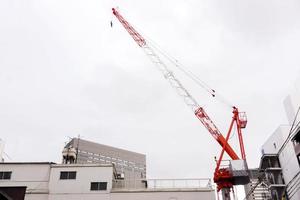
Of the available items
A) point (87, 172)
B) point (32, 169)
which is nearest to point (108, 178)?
point (87, 172)

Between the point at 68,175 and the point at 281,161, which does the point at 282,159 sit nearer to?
the point at 281,161

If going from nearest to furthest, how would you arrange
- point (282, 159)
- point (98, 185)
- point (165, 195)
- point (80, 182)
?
point (165, 195)
point (98, 185)
point (80, 182)
point (282, 159)

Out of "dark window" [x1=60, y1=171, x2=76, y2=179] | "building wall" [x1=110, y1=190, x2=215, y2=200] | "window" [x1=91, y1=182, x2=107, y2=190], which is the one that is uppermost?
"dark window" [x1=60, y1=171, x2=76, y2=179]

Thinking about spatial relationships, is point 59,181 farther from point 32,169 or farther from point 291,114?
point 291,114

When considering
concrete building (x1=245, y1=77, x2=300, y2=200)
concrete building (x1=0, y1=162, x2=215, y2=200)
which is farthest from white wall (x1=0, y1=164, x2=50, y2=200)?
concrete building (x1=245, y1=77, x2=300, y2=200)

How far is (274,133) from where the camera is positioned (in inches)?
2502

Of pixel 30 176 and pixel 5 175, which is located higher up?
pixel 5 175

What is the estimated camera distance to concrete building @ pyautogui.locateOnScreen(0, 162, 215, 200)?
4822 centimetres

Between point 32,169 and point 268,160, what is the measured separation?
42773 mm

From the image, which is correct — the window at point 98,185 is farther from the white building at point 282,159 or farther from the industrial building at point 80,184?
the white building at point 282,159

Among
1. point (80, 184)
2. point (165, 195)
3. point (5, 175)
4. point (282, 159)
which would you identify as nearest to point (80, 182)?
point (80, 184)

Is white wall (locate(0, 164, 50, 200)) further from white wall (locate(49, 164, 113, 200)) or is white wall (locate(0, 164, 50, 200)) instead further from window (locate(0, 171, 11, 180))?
white wall (locate(49, 164, 113, 200))

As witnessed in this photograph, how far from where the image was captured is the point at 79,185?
162ft

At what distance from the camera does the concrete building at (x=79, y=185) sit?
48219mm
